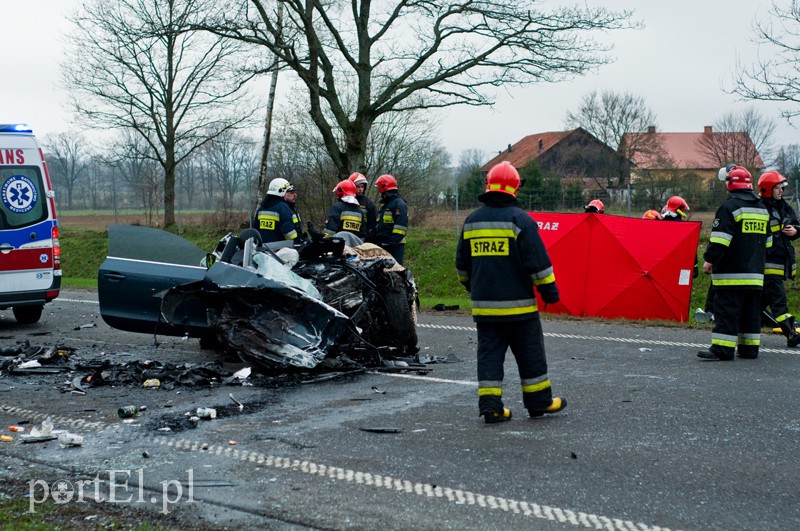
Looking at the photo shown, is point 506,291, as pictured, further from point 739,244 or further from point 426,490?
point 739,244

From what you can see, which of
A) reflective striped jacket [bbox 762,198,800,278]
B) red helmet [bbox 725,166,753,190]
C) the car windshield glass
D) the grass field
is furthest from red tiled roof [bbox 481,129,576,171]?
the car windshield glass

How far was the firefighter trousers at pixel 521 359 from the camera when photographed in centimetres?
600

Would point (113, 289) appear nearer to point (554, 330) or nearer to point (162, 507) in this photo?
point (162, 507)

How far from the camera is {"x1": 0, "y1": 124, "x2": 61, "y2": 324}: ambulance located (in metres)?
11.5

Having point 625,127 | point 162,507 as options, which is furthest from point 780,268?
point 625,127

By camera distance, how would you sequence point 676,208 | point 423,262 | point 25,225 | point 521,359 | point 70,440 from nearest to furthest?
point 70,440
point 521,359
point 25,225
point 676,208
point 423,262

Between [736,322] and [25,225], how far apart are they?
8.90 meters

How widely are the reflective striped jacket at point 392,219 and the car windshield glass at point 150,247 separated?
3.78 meters

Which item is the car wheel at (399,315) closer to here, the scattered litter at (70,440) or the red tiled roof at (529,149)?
the scattered litter at (70,440)

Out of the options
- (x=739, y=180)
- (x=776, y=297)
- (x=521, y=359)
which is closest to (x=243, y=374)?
(x=521, y=359)

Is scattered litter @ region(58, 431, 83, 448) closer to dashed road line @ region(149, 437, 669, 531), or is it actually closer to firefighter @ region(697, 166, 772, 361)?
dashed road line @ region(149, 437, 669, 531)

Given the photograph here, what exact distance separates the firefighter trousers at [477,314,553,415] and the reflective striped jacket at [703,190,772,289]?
3277 millimetres

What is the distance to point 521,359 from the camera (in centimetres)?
609

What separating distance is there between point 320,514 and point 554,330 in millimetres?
7014
